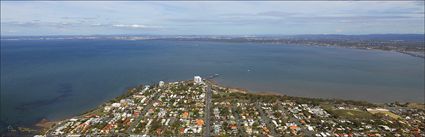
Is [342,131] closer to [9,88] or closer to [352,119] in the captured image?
[352,119]

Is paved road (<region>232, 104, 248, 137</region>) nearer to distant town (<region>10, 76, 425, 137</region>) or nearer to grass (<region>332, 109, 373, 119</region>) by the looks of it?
distant town (<region>10, 76, 425, 137</region>)

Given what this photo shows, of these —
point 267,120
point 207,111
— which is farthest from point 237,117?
point 207,111

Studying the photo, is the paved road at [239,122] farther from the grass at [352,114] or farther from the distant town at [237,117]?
the grass at [352,114]

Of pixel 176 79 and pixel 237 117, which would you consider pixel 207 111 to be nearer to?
pixel 237 117

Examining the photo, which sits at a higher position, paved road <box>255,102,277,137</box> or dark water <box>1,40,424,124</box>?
dark water <box>1,40,424,124</box>

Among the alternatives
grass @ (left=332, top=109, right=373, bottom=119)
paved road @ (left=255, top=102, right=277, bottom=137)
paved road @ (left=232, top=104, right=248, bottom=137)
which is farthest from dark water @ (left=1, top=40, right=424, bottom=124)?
paved road @ (left=232, top=104, right=248, bottom=137)

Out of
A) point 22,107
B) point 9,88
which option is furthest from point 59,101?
point 9,88

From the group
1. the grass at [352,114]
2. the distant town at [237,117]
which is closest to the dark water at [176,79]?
the distant town at [237,117]

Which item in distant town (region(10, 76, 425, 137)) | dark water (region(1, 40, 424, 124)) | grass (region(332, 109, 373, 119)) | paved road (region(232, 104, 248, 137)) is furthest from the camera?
dark water (region(1, 40, 424, 124))
